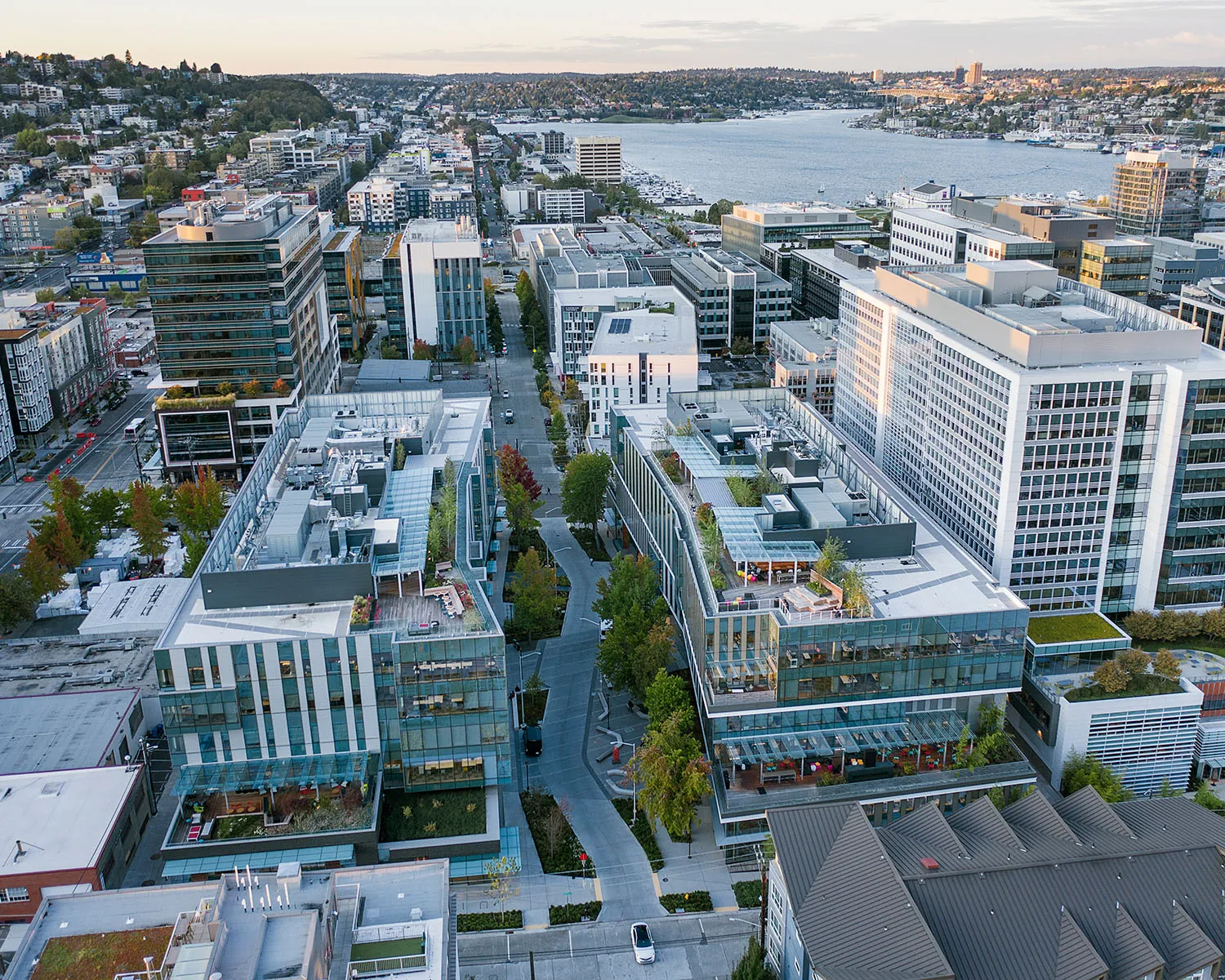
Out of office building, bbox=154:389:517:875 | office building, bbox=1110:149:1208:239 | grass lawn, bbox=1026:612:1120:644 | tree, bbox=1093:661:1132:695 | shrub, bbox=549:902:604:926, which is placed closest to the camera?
shrub, bbox=549:902:604:926

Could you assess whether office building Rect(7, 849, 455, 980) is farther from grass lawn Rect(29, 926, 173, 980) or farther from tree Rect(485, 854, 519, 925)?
tree Rect(485, 854, 519, 925)

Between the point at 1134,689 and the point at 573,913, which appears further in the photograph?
the point at 1134,689

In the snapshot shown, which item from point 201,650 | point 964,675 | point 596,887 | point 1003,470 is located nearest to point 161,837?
point 201,650

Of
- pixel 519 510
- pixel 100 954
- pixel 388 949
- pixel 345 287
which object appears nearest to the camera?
pixel 100 954

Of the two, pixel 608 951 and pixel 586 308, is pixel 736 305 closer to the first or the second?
pixel 586 308

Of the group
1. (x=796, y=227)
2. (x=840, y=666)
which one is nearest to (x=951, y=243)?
(x=796, y=227)

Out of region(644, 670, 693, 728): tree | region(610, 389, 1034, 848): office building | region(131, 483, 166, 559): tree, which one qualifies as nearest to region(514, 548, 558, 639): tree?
region(610, 389, 1034, 848): office building

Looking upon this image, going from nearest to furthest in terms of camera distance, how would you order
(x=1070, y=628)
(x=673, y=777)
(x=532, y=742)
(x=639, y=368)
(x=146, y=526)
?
(x=673, y=777) → (x=532, y=742) → (x=1070, y=628) → (x=146, y=526) → (x=639, y=368)
